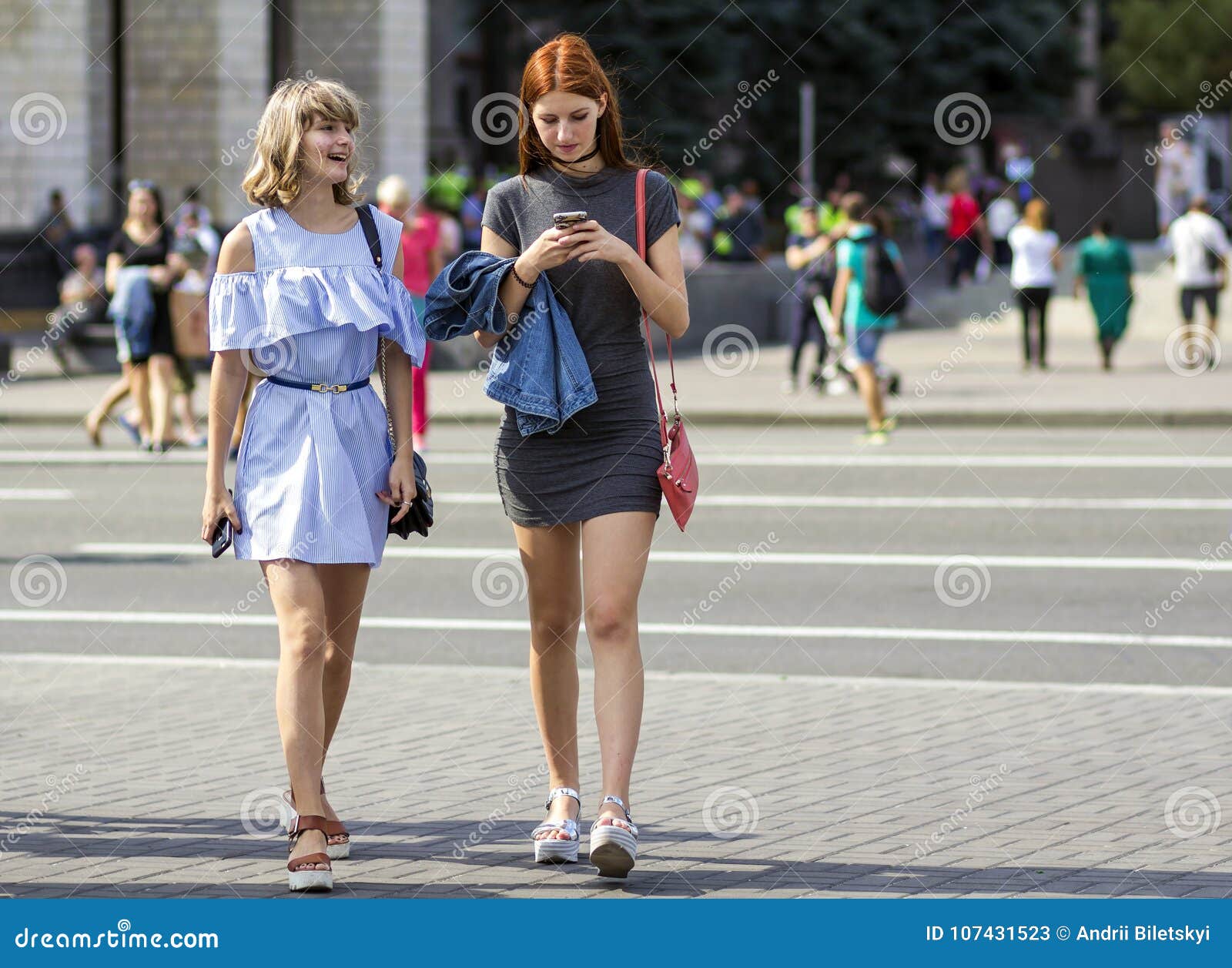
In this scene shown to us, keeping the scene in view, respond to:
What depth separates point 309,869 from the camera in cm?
456

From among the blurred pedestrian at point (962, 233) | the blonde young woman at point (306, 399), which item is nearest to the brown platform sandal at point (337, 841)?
the blonde young woman at point (306, 399)

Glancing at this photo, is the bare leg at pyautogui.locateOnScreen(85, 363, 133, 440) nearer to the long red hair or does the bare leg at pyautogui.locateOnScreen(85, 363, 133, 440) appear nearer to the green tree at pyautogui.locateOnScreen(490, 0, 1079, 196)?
the long red hair

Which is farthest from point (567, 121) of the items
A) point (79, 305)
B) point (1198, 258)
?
point (79, 305)

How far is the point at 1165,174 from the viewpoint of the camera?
3331cm

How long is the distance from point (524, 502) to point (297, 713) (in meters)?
0.75

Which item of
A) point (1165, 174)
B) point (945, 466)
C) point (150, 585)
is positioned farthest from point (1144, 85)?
point (150, 585)

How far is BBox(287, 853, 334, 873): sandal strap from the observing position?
458 cm

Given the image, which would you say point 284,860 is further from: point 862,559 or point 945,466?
point 945,466

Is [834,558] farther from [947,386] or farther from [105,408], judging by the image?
[947,386]

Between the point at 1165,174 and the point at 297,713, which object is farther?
the point at 1165,174

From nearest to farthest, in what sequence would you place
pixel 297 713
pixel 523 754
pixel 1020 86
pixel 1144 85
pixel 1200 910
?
pixel 1200 910 < pixel 297 713 < pixel 523 754 < pixel 1020 86 < pixel 1144 85

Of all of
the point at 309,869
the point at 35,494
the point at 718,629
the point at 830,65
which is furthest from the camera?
the point at 830,65

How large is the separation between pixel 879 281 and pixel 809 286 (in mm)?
2517

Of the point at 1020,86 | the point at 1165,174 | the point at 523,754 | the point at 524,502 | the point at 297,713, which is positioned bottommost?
the point at 523,754
